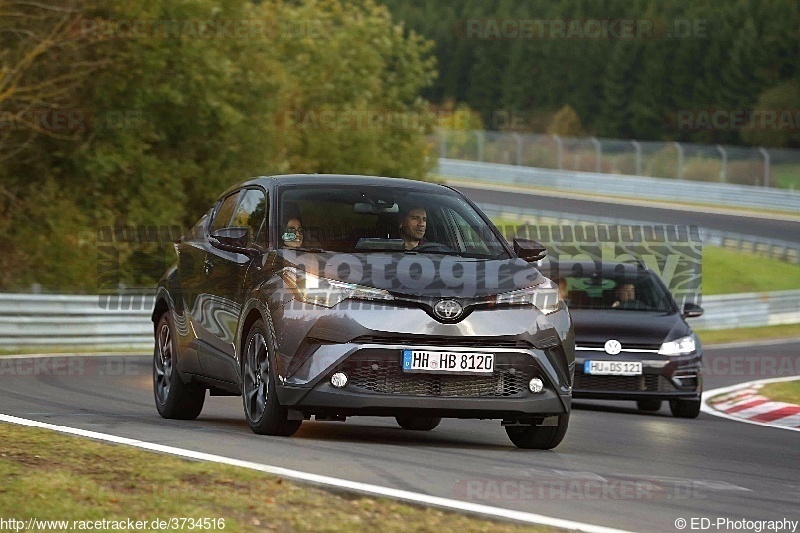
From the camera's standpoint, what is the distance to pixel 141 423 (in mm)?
11438

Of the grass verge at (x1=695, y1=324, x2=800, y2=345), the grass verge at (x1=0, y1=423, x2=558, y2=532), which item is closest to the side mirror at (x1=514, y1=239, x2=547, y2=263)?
the grass verge at (x1=0, y1=423, x2=558, y2=532)

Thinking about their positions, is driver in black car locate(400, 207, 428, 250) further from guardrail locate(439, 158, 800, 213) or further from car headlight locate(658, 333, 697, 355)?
guardrail locate(439, 158, 800, 213)

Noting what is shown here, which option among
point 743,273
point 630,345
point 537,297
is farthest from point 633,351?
point 743,273

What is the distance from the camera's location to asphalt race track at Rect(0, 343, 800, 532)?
27.2ft

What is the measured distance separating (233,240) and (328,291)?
1.20m

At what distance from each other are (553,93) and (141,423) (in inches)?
4191

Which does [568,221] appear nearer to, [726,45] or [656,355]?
[656,355]

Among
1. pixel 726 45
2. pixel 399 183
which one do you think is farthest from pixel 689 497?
pixel 726 45

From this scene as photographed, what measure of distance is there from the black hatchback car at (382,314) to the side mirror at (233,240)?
0.01 m

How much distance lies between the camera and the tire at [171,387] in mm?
12328

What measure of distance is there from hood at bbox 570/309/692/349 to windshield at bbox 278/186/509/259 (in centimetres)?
507

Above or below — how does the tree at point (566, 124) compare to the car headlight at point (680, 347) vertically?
below

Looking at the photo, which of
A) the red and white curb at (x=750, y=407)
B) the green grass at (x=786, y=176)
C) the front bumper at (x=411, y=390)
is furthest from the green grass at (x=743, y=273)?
the front bumper at (x=411, y=390)

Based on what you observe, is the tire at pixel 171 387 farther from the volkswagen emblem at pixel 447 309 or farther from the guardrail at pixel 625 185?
the guardrail at pixel 625 185
